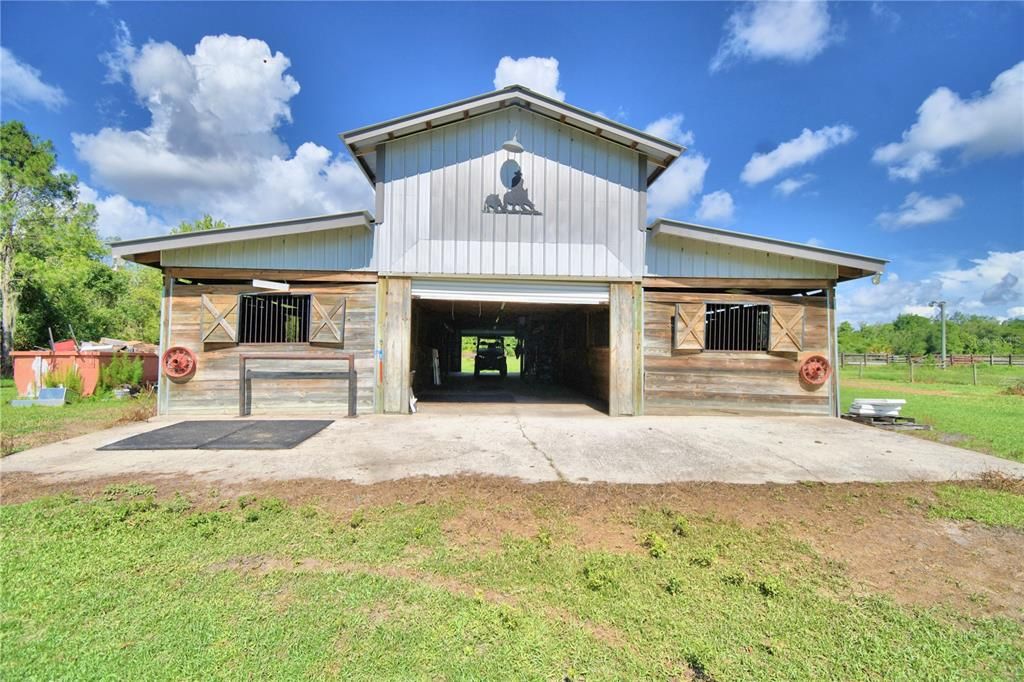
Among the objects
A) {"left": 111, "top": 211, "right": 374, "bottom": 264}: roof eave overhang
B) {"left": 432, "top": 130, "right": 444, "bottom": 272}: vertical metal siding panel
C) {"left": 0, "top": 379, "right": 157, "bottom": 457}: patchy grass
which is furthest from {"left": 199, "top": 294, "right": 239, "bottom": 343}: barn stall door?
{"left": 432, "top": 130, "right": 444, "bottom": 272}: vertical metal siding panel

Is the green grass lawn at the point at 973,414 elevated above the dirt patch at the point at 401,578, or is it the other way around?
the dirt patch at the point at 401,578

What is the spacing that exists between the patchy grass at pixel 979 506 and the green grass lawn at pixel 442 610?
1.82 meters

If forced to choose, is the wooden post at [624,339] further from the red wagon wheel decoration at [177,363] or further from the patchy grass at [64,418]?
the patchy grass at [64,418]

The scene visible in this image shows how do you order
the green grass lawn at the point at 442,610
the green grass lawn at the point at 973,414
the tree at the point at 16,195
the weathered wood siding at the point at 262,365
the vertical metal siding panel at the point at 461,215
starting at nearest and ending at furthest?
the green grass lawn at the point at 442,610 < the green grass lawn at the point at 973,414 < the weathered wood siding at the point at 262,365 < the vertical metal siding panel at the point at 461,215 < the tree at the point at 16,195

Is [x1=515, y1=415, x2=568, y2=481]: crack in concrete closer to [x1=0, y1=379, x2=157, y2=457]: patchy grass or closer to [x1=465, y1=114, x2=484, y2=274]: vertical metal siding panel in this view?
[x1=465, y1=114, x2=484, y2=274]: vertical metal siding panel

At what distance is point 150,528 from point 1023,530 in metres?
6.58

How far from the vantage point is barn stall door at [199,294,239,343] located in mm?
8297

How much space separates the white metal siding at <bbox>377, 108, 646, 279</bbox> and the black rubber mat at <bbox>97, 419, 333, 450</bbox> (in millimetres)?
3428

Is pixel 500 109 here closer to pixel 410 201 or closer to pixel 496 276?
pixel 410 201

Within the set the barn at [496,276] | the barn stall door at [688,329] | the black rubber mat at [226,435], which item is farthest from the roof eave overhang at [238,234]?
the barn stall door at [688,329]

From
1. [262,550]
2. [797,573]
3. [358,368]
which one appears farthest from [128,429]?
[797,573]

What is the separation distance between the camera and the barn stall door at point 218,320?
830 cm

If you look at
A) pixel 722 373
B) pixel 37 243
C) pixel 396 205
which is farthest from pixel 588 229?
pixel 37 243

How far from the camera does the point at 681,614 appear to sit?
2221 mm
